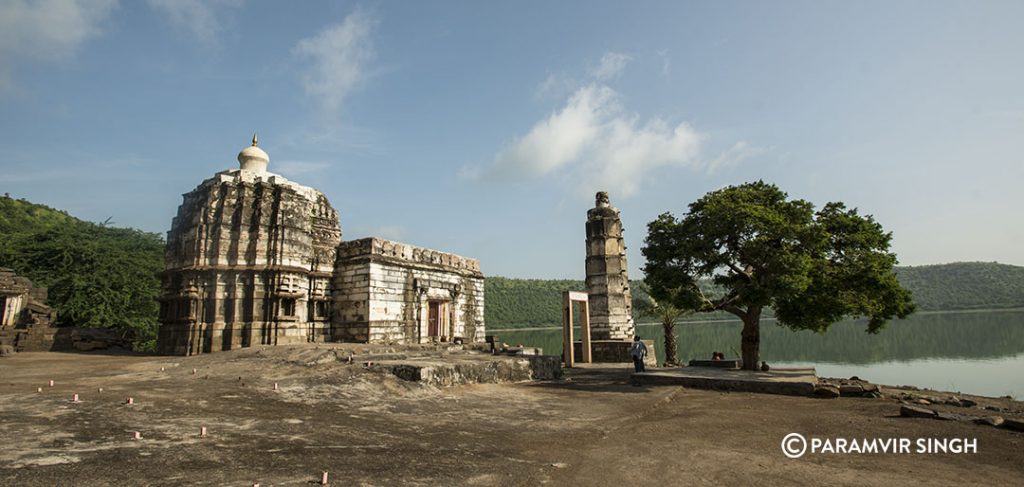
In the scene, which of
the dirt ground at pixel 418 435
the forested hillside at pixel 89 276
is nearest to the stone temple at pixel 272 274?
the dirt ground at pixel 418 435

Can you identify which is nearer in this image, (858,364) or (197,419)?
(197,419)

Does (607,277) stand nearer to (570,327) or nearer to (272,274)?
(570,327)

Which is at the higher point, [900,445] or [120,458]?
[120,458]

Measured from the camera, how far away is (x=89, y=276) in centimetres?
2658

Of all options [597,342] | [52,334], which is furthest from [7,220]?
[597,342]

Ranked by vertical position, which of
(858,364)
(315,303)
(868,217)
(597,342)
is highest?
(868,217)

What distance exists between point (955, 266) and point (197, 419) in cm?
14452

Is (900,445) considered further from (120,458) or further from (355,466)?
(120,458)

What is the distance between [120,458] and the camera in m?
4.73

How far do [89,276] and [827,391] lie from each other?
32775 mm

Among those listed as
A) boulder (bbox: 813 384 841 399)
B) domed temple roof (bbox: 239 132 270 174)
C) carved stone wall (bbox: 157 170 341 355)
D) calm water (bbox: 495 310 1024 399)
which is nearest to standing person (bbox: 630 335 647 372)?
boulder (bbox: 813 384 841 399)

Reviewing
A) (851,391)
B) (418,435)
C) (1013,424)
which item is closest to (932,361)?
(851,391)

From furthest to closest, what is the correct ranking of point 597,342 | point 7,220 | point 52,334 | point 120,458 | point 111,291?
point 7,220
point 111,291
point 597,342
point 52,334
point 120,458

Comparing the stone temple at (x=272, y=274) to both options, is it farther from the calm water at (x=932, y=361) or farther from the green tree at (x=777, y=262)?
the calm water at (x=932, y=361)
